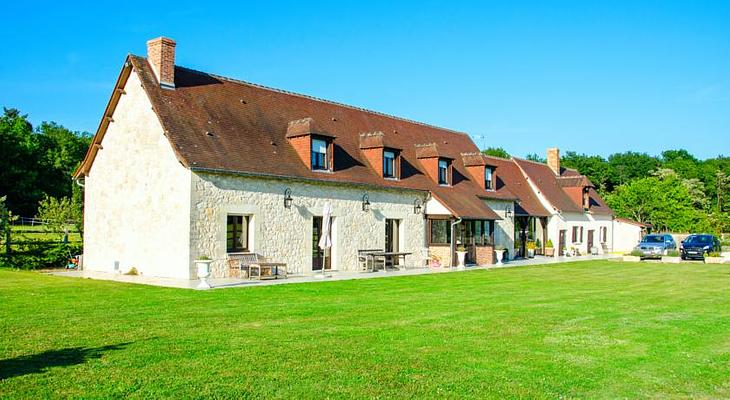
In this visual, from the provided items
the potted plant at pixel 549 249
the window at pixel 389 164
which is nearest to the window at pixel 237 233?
the window at pixel 389 164

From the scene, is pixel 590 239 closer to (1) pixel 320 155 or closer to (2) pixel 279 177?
(1) pixel 320 155

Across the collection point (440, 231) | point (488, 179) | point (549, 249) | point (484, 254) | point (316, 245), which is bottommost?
point (549, 249)

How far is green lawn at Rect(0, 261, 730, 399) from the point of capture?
21.6 feet

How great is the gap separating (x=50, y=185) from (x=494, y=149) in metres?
53.6

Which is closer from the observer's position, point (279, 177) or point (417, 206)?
→ point (279, 177)

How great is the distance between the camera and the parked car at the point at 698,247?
34.5 meters

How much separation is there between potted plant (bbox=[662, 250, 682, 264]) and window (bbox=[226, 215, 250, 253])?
24.0 m

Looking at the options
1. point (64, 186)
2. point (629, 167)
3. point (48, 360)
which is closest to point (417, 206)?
point (48, 360)

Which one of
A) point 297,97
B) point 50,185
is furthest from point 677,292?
point 50,185

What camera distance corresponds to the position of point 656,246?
35.3 metres

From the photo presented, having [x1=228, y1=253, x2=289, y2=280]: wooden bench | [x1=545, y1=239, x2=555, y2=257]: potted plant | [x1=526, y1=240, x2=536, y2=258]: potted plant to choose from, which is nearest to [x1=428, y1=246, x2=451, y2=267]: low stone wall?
[x1=228, y1=253, x2=289, y2=280]: wooden bench

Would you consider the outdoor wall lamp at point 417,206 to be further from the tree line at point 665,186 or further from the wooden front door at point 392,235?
the tree line at point 665,186

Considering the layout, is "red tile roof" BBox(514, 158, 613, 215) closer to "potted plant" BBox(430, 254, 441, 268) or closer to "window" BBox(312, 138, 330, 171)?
"potted plant" BBox(430, 254, 441, 268)

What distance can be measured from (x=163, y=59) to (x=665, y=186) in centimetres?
4858
